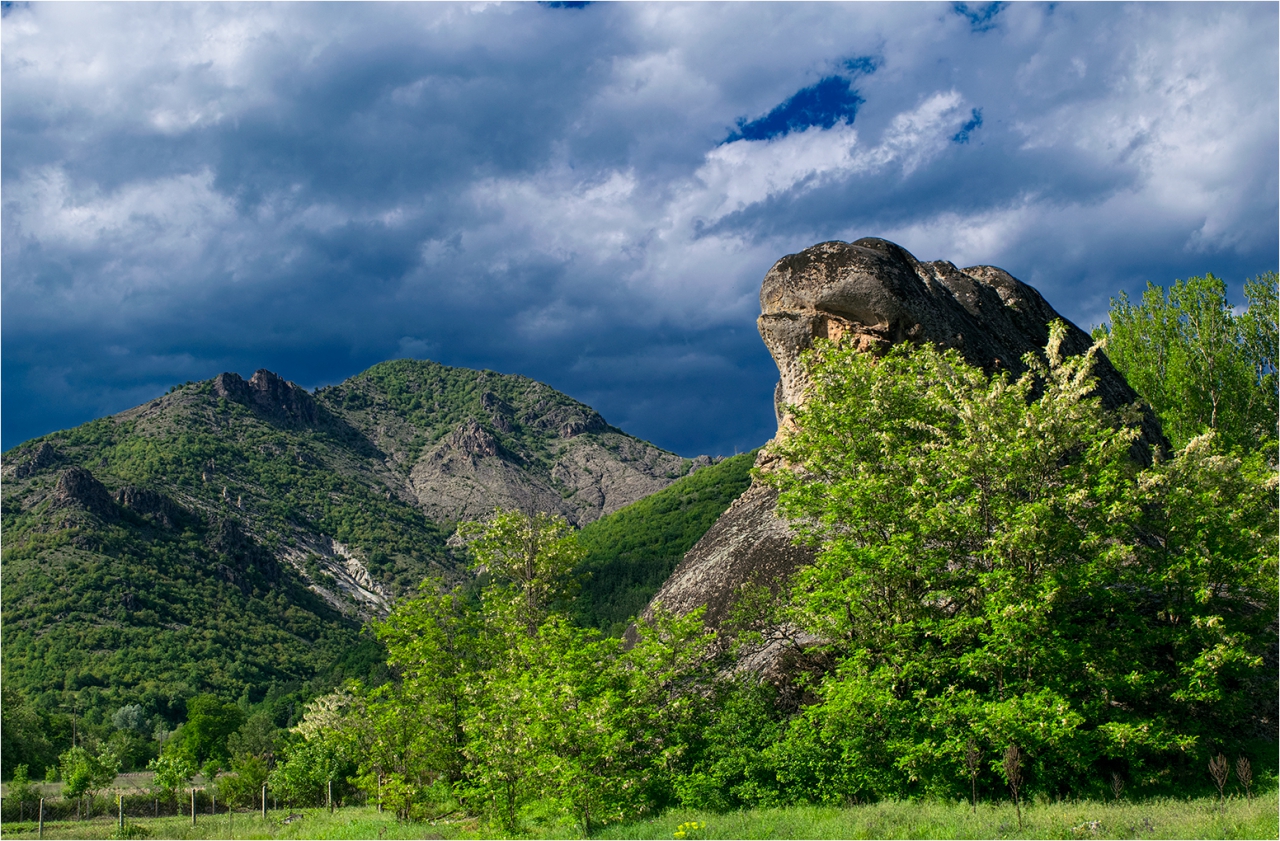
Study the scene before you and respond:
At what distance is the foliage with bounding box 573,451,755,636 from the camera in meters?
122

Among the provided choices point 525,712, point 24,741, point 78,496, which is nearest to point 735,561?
point 525,712

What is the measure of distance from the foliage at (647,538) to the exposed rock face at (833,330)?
78966 millimetres

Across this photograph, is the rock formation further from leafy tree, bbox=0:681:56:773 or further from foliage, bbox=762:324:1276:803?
foliage, bbox=762:324:1276:803

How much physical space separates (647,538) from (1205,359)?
10927 cm

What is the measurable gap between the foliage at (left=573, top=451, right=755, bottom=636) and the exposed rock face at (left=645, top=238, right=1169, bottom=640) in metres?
79.0

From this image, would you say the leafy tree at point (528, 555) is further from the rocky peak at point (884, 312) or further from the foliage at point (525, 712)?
the rocky peak at point (884, 312)

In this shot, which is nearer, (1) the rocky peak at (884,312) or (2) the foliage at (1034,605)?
(2) the foliage at (1034,605)

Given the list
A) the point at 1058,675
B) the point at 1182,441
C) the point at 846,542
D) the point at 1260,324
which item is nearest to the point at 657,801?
the point at 846,542

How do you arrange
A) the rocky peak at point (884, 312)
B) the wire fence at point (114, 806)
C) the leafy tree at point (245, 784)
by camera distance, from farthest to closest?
the wire fence at point (114, 806)
the leafy tree at point (245, 784)
the rocky peak at point (884, 312)

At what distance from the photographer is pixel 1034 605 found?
18.0 meters

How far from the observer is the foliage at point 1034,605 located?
60.8 ft

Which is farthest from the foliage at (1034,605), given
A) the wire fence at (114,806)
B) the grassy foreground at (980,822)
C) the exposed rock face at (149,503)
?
the exposed rock face at (149,503)

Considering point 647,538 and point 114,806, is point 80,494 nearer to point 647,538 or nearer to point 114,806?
point 647,538

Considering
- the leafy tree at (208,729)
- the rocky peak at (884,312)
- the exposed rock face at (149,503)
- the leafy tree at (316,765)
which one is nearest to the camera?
the rocky peak at (884,312)
